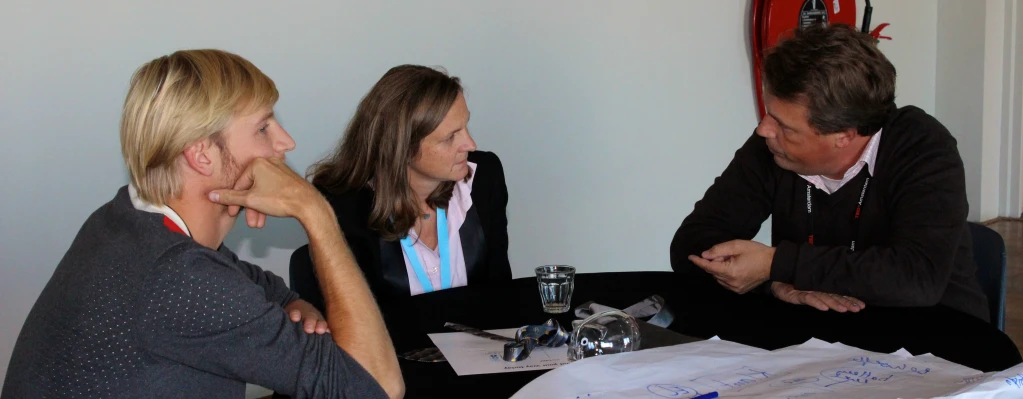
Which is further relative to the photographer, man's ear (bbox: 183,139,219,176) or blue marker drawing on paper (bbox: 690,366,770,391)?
man's ear (bbox: 183,139,219,176)

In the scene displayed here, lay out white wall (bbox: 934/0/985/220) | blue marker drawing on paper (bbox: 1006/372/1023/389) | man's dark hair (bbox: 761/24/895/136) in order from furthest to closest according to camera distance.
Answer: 1. white wall (bbox: 934/0/985/220)
2. man's dark hair (bbox: 761/24/895/136)
3. blue marker drawing on paper (bbox: 1006/372/1023/389)

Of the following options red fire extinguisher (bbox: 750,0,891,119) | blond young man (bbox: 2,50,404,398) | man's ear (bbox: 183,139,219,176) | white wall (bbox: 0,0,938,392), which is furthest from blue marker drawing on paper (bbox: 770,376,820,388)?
red fire extinguisher (bbox: 750,0,891,119)

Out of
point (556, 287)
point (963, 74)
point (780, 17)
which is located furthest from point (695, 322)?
point (963, 74)

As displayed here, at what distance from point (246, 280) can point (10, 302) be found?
1.54 m

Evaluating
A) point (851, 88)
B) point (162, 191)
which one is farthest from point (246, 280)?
point (851, 88)

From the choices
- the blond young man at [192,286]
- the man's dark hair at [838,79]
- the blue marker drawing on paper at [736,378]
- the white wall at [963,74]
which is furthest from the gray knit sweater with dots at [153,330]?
the white wall at [963,74]

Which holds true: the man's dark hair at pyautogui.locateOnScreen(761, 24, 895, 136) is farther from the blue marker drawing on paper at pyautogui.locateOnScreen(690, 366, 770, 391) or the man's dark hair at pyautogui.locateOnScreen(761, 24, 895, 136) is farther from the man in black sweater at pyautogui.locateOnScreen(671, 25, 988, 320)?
the blue marker drawing on paper at pyautogui.locateOnScreen(690, 366, 770, 391)

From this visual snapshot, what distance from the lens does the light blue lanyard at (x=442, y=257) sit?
2.42m

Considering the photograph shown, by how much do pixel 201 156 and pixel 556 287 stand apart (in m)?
0.72

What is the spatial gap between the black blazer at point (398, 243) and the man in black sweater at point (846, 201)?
0.55m

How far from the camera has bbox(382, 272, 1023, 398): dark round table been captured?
145 cm

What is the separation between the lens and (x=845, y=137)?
2146 mm

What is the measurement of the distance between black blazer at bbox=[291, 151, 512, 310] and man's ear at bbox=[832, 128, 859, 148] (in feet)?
3.13

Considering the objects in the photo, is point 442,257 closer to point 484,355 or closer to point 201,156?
point 484,355
